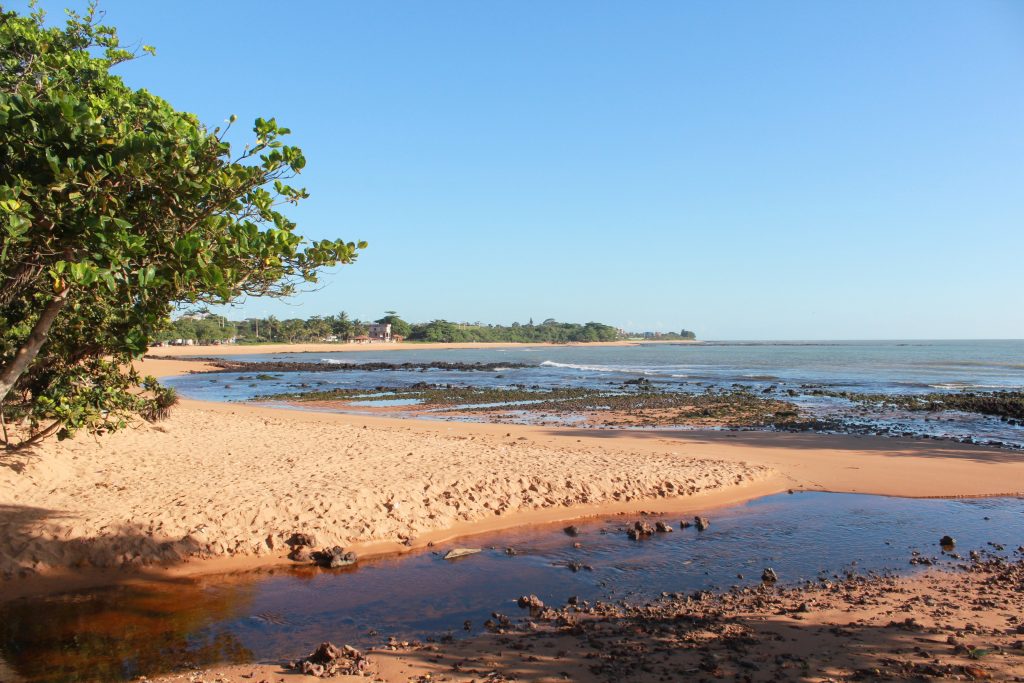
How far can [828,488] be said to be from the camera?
12477mm

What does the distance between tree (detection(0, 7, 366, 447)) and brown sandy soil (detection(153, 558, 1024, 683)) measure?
128 inches

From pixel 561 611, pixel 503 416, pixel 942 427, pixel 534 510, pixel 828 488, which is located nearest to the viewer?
pixel 561 611

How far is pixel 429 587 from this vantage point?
24.0 ft

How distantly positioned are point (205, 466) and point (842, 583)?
9665mm

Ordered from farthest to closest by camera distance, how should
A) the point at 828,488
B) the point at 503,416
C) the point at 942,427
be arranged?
the point at 503,416, the point at 942,427, the point at 828,488

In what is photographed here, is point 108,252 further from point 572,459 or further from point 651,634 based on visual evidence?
point 572,459

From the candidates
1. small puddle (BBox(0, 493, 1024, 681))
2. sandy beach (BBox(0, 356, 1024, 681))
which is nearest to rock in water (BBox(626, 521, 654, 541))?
small puddle (BBox(0, 493, 1024, 681))

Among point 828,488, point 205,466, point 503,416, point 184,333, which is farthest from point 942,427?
point 184,333

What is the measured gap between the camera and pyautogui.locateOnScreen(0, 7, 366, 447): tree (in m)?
4.54

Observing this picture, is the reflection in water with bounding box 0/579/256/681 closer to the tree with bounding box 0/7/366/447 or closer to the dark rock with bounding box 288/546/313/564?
the dark rock with bounding box 288/546/313/564

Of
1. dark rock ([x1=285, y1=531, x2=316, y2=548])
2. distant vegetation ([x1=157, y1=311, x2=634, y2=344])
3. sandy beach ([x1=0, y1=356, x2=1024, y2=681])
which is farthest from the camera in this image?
distant vegetation ([x1=157, y1=311, x2=634, y2=344])

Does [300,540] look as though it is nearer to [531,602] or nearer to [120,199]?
[531,602]

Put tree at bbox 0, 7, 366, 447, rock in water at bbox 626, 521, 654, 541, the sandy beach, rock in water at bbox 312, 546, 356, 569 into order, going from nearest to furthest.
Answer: tree at bbox 0, 7, 366, 447 < the sandy beach < rock in water at bbox 312, 546, 356, 569 < rock in water at bbox 626, 521, 654, 541

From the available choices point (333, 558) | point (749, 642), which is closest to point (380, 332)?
point (333, 558)
